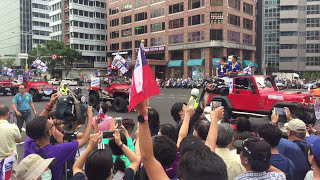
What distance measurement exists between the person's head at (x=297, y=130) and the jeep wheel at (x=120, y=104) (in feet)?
37.9

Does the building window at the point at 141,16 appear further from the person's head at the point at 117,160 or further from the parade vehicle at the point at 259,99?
the person's head at the point at 117,160

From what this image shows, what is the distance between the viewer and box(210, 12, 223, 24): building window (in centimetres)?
4409

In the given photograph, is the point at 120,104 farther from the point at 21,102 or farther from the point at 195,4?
the point at 195,4

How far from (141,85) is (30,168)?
119cm

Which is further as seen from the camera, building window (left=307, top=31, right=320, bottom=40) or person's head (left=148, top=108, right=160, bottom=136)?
building window (left=307, top=31, right=320, bottom=40)

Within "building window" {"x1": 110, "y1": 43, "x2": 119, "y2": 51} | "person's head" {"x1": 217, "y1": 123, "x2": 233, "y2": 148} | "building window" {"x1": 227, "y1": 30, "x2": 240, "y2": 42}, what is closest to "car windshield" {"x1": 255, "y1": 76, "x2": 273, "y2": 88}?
"person's head" {"x1": 217, "y1": 123, "x2": 233, "y2": 148}

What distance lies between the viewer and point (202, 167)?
1.70 meters

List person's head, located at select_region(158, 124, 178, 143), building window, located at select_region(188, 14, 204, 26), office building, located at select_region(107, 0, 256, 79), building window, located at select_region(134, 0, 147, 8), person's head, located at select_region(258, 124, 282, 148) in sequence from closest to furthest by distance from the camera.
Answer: person's head, located at select_region(258, 124, 282, 148), person's head, located at select_region(158, 124, 178, 143), office building, located at select_region(107, 0, 256, 79), building window, located at select_region(188, 14, 204, 26), building window, located at select_region(134, 0, 147, 8)

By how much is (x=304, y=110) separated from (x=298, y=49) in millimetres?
66227

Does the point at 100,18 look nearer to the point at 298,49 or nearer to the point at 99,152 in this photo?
the point at 298,49

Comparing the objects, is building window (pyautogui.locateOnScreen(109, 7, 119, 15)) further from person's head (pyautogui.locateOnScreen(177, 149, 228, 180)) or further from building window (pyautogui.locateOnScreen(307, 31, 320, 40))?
person's head (pyautogui.locateOnScreen(177, 149, 228, 180))

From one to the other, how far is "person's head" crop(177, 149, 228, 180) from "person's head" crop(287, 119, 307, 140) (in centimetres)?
229

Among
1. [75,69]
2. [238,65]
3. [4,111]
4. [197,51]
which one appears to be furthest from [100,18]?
[4,111]

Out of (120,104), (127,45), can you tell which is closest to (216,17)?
(127,45)
